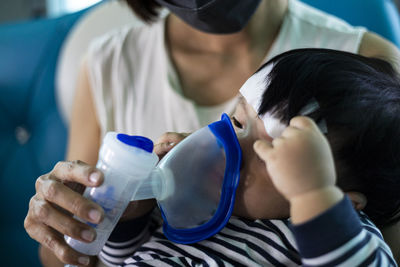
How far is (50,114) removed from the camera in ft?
5.57

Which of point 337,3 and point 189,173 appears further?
point 337,3

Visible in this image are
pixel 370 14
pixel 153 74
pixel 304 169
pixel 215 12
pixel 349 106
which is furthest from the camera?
pixel 370 14

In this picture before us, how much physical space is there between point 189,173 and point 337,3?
105 cm

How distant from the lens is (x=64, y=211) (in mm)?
799

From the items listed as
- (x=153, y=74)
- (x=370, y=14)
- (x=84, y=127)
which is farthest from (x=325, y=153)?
(x=370, y=14)

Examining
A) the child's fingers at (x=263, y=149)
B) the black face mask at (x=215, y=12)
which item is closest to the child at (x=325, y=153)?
the child's fingers at (x=263, y=149)

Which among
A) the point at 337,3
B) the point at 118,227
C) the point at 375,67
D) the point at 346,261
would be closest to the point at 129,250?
the point at 118,227

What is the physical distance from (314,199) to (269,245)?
19cm

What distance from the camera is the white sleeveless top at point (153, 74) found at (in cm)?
115

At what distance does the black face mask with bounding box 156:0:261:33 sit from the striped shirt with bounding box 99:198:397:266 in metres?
0.46

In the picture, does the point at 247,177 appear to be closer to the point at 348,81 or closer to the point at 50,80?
the point at 348,81

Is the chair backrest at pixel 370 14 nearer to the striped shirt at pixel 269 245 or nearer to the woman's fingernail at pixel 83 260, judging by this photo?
the striped shirt at pixel 269 245

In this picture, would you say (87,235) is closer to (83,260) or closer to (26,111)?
(83,260)

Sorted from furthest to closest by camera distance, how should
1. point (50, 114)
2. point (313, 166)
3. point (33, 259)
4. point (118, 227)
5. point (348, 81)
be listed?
point (50, 114) → point (33, 259) → point (118, 227) → point (348, 81) → point (313, 166)
